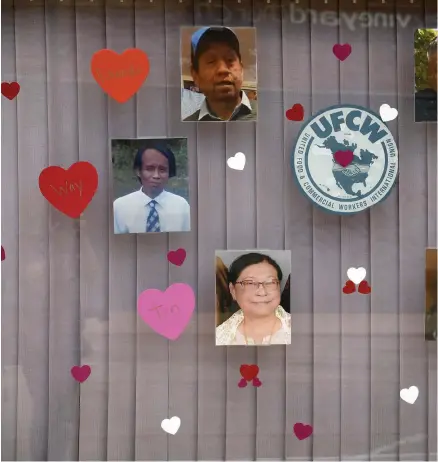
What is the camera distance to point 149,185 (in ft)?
4.36

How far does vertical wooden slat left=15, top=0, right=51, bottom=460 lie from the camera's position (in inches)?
52.6

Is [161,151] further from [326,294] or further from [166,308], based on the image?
[326,294]

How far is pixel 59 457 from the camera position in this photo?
1369 millimetres

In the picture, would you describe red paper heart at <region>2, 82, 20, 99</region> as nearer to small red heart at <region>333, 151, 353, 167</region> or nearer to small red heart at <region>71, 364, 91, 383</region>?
small red heart at <region>71, 364, 91, 383</region>

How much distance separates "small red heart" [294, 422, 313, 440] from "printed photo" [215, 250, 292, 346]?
0.21m

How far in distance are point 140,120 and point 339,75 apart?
0.47 m

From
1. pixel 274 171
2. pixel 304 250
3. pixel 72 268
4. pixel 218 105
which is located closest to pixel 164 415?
pixel 72 268

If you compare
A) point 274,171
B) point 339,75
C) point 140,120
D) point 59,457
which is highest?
point 339,75

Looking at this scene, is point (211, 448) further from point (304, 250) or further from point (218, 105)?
point (218, 105)

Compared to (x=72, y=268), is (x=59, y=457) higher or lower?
lower

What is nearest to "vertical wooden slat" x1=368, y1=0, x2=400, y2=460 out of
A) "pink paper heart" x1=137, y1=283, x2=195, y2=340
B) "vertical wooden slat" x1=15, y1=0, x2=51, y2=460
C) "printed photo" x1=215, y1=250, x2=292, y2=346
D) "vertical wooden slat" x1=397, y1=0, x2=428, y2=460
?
"vertical wooden slat" x1=397, y1=0, x2=428, y2=460

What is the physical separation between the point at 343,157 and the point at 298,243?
0.72 feet

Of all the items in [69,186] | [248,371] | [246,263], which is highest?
[69,186]

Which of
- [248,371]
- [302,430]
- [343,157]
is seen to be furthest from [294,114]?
[302,430]
